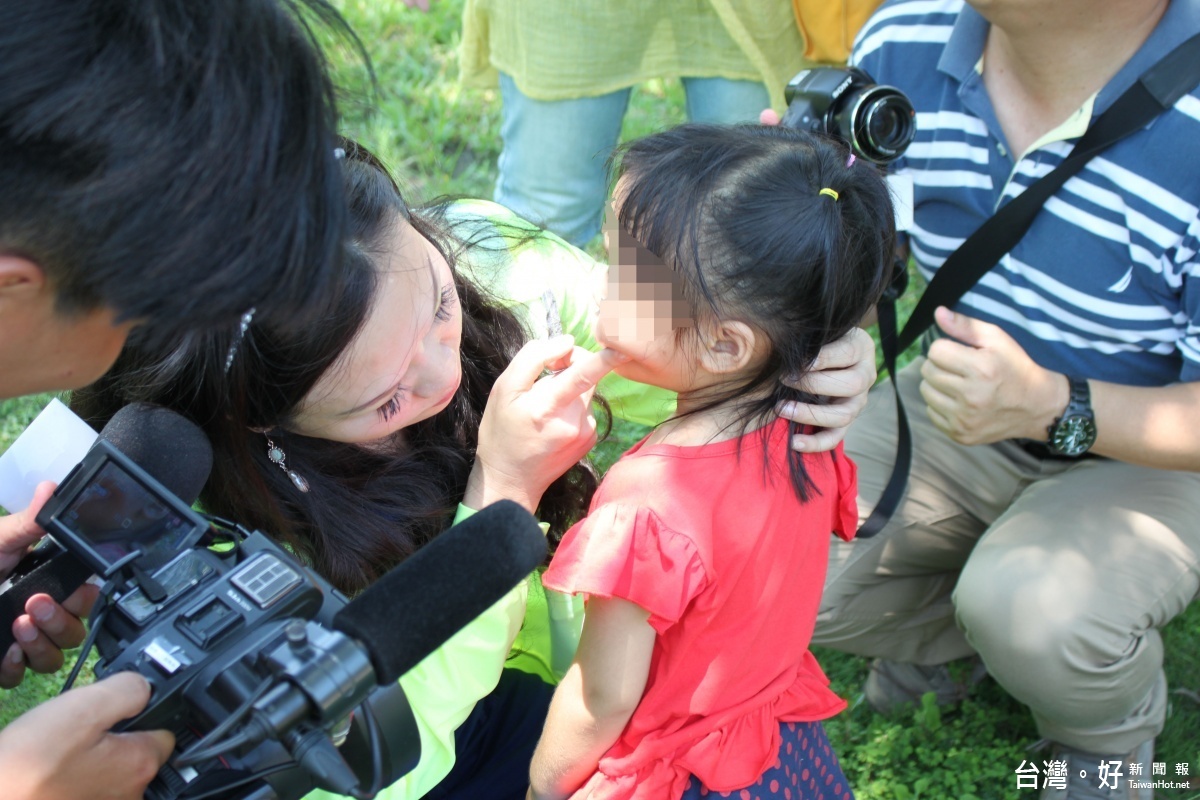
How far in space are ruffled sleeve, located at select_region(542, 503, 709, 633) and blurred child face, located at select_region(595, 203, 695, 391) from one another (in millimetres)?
209

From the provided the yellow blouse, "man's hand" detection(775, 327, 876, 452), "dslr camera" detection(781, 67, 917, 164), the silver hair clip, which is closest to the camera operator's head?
the silver hair clip

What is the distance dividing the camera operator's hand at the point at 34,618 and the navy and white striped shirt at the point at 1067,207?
1.67 metres

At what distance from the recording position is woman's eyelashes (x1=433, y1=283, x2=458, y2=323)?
60.6 inches

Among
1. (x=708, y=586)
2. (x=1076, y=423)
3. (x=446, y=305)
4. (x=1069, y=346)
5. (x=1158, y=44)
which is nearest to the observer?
(x=708, y=586)

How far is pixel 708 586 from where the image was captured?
1348 mm

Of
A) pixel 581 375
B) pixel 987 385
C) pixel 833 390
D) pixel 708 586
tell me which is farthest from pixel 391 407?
pixel 987 385

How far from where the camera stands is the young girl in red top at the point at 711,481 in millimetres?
1306

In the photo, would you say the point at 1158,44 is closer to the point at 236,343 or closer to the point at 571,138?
the point at 571,138

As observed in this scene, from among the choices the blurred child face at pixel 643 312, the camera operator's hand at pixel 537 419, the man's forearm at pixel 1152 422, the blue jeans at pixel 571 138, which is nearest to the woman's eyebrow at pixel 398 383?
the camera operator's hand at pixel 537 419

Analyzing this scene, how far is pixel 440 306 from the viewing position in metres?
1.54

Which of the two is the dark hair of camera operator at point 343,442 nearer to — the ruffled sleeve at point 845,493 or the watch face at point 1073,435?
the ruffled sleeve at point 845,493

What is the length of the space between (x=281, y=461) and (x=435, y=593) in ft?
2.71

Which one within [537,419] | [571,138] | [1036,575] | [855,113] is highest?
[855,113]

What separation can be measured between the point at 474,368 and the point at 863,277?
692mm
